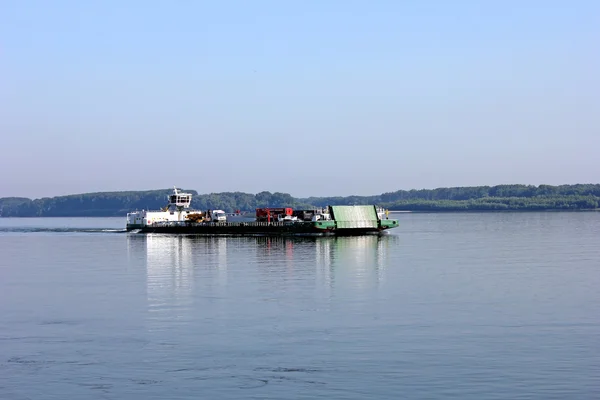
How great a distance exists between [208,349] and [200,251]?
234ft

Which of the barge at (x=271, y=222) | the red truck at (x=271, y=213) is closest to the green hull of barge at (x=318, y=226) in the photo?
the barge at (x=271, y=222)

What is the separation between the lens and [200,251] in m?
108

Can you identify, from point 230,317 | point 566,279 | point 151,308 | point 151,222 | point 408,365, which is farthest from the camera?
point 151,222

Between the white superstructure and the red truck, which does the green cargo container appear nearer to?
the red truck

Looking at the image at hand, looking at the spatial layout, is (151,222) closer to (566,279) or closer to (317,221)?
(317,221)

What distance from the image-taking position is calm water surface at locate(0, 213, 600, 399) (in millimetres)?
30422

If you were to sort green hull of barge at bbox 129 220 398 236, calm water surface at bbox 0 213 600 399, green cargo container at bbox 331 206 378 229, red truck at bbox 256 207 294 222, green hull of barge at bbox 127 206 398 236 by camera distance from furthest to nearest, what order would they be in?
red truck at bbox 256 207 294 222 → green cargo container at bbox 331 206 378 229 → green hull of barge at bbox 127 206 398 236 → green hull of barge at bbox 129 220 398 236 → calm water surface at bbox 0 213 600 399

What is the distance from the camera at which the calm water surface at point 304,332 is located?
1198 inches

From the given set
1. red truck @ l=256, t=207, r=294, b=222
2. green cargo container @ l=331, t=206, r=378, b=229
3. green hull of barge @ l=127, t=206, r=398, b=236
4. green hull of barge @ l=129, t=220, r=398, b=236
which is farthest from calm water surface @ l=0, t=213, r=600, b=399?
red truck @ l=256, t=207, r=294, b=222

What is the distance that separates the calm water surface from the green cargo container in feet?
233

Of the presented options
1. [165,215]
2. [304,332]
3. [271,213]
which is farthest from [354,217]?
[304,332]

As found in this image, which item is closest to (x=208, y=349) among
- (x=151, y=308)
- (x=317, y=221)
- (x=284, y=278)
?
(x=151, y=308)

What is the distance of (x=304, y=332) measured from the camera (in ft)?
134

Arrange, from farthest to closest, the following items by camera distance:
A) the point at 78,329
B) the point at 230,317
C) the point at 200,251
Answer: the point at 200,251 < the point at 230,317 < the point at 78,329
